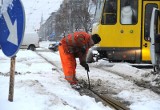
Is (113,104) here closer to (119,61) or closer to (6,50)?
(6,50)

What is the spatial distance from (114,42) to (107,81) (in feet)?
20.7

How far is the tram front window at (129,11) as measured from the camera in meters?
18.0

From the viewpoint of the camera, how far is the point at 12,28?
683 cm

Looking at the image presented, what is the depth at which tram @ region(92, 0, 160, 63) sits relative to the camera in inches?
704

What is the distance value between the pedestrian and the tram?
7.20 metres

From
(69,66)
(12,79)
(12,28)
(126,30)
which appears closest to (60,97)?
(12,79)

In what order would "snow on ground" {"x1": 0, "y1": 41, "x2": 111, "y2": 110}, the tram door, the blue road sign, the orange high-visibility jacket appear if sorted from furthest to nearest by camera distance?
the tram door < the orange high-visibility jacket < "snow on ground" {"x1": 0, "y1": 41, "x2": 111, "y2": 110} < the blue road sign

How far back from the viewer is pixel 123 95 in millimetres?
9664

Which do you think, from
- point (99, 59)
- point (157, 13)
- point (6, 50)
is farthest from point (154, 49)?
point (99, 59)

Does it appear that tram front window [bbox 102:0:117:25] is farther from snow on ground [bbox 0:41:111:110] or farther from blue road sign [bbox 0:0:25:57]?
blue road sign [bbox 0:0:25:57]

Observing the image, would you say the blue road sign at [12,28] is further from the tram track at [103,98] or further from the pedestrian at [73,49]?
the pedestrian at [73,49]

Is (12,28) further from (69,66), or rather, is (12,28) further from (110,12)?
(110,12)

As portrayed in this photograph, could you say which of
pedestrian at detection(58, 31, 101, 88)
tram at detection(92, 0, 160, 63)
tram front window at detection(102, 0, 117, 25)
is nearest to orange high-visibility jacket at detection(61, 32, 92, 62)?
pedestrian at detection(58, 31, 101, 88)

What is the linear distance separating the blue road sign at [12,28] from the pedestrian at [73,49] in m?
3.68
